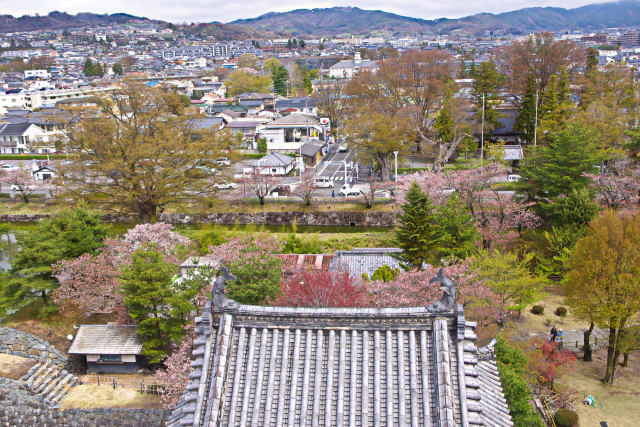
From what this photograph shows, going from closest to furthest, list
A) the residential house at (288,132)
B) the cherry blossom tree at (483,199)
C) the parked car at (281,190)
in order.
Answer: the cherry blossom tree at (483,199) → the parked car at (281,190) → the residential house at (288,132)

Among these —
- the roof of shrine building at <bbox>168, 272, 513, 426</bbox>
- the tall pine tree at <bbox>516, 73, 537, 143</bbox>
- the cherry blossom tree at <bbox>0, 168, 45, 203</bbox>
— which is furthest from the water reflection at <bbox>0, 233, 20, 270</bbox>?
the tall pine tree at <bbox>516, 73, 537, 143</bbox>

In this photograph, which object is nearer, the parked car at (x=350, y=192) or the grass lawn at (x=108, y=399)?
the grass lawn at (x=108, y=399)

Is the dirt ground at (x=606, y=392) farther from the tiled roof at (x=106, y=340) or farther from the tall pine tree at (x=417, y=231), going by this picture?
the tiled roof at (x=106, y=340)

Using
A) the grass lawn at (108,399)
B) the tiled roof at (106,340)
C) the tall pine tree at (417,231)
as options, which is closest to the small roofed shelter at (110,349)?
the tiled roof at (106,340)

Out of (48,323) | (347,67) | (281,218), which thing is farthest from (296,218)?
(347,67)

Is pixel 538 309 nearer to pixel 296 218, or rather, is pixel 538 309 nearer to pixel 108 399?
pixel 108 399

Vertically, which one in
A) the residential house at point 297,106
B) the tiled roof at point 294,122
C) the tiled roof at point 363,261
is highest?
the residential house at point 297,106

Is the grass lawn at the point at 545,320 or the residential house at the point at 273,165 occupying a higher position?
the residential house at the point at 273,165
